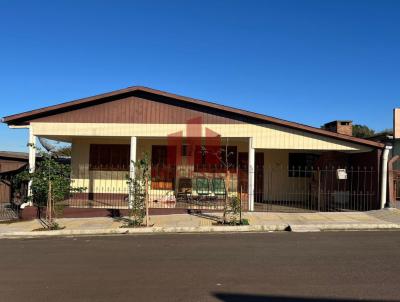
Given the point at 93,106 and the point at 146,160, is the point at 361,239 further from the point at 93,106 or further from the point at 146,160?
the point at 93,106

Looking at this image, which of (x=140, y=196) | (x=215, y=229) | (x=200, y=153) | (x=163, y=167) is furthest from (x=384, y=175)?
(x=163, y=167)

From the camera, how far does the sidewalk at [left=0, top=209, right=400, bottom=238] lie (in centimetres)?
1357

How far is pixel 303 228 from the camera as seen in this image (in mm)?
13320

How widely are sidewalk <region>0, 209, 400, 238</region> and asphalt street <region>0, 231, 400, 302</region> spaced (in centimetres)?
164

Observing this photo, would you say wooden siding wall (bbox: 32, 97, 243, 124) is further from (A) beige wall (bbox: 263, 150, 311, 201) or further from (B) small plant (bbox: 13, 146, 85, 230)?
(A) beige wall (bbox: 263, 150, 311, 201)

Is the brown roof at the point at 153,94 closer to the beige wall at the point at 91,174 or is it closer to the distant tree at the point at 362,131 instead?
the beige wall at the point at 91,174

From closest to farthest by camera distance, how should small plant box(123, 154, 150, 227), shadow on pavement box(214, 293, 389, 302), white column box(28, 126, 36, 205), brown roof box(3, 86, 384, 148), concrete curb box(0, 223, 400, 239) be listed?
shadow on pavement box(214, 293, 389, 302), concrete curb box(0, 223, 400, 239), small plant box(123, 154, 150, 227), white column box(28, 126, 36, 205), brown roof box(3, 86, 384, 148)

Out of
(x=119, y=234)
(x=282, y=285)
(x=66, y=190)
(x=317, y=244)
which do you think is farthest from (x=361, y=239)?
(x=66, y=190)

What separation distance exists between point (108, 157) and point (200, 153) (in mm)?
3934

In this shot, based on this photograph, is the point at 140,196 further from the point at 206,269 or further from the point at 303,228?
the point at 206,269

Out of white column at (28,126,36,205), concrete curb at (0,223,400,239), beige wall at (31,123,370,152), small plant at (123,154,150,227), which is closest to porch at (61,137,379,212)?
beige wall at (31,123,370,152)

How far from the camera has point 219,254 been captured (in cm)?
933

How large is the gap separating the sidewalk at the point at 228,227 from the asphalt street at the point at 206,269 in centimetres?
164

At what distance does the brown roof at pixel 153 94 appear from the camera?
56.2 ft
